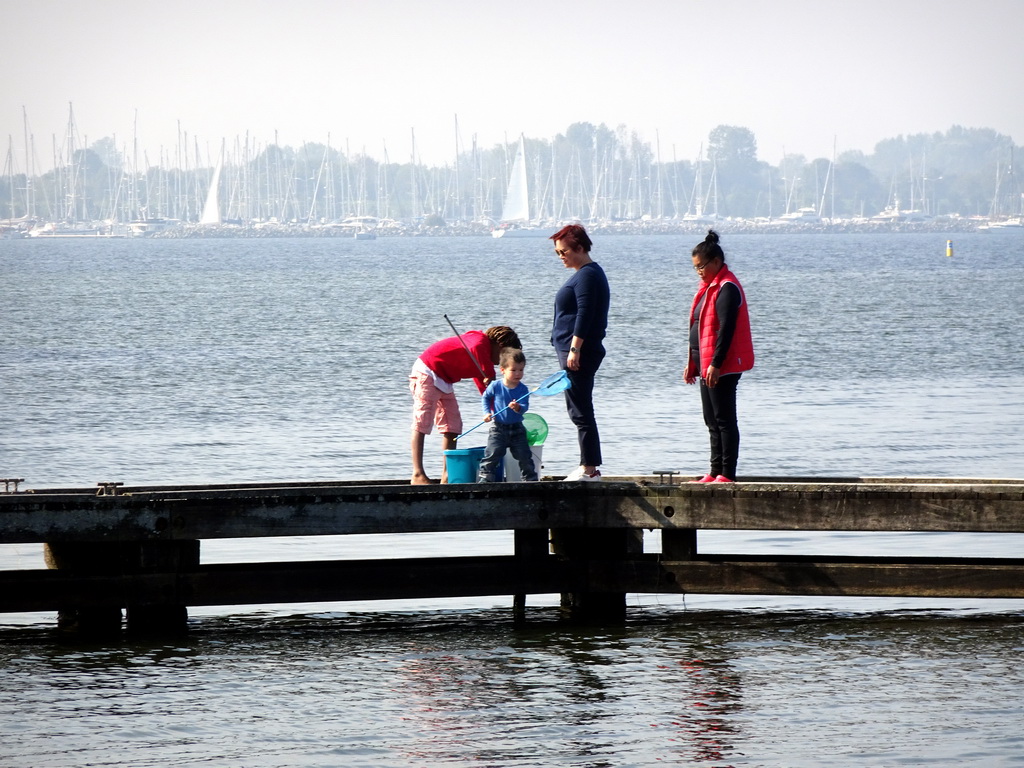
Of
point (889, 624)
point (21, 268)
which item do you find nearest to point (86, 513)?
point (889, 624)

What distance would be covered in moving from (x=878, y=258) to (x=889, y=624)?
119 m

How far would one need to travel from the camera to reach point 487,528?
32.5 ft

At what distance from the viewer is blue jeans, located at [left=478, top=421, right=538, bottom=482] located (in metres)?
10.0

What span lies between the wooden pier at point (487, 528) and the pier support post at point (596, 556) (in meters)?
0.01

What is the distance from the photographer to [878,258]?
125812 millimetres

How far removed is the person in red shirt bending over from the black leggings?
4.31 feet

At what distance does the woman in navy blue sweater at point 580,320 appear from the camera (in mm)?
9797

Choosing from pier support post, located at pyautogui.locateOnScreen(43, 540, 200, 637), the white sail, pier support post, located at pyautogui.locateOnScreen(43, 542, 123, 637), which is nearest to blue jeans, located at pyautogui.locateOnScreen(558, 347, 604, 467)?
A: pier support post, located at pyautogui.locateOnScreen(43, 540, 200, 637)

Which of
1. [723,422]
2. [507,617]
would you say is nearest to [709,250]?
[723,422]

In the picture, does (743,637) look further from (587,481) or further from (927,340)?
(927,340)

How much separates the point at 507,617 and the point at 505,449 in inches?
55.6

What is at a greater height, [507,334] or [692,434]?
[507,334]

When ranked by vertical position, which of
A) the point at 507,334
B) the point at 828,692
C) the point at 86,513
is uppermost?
the point at 507,334

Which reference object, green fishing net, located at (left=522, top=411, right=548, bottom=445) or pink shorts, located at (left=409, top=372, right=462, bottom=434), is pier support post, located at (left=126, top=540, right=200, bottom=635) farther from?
green fishing net, located at (left=522, top=411, right=548, bottom=445)
